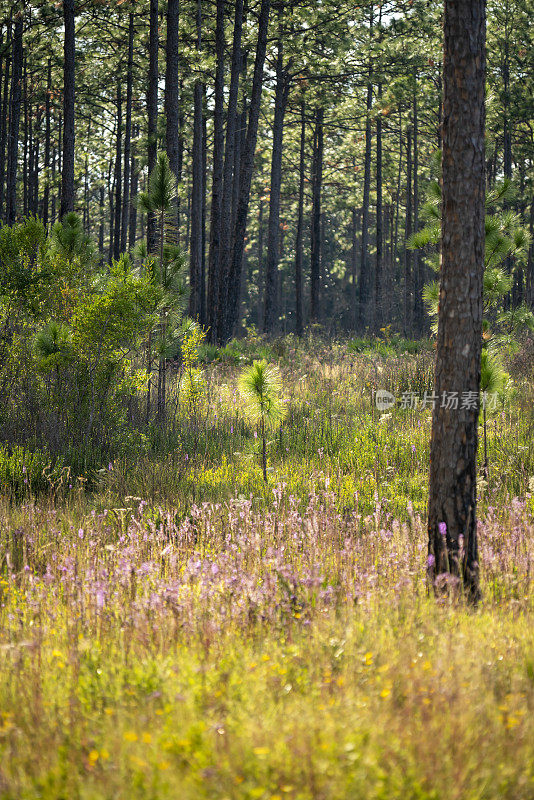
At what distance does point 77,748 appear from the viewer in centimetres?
241

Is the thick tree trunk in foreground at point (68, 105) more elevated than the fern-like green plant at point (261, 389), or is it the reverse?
the thick tree trunk in foreground at point (68, 105)

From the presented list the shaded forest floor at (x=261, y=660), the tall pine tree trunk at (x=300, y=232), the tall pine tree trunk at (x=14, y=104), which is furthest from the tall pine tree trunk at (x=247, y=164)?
the shaded forest floor at (x=261, y=660)

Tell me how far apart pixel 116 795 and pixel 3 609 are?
1.92 metres

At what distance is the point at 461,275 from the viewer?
150 inches

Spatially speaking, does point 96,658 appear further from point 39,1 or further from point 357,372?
point 39,1

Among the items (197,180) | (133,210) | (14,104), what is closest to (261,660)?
(197,180)

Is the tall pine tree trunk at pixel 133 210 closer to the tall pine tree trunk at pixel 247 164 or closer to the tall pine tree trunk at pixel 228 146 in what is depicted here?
the tall pine tree trunk at pixel 228 146

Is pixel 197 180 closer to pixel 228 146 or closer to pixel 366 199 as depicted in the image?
pixel 228 146

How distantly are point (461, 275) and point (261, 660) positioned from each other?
2.40m

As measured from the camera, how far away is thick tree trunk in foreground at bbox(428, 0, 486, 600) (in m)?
3.79

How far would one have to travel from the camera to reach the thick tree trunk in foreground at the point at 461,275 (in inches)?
149

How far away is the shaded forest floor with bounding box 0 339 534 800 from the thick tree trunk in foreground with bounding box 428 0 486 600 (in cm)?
45

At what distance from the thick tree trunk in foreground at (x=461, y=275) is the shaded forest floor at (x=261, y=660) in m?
0.45

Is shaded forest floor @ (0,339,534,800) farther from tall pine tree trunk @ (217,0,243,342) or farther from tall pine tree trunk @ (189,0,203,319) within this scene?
tall pine tree trunk @ (189,0,203,319)
